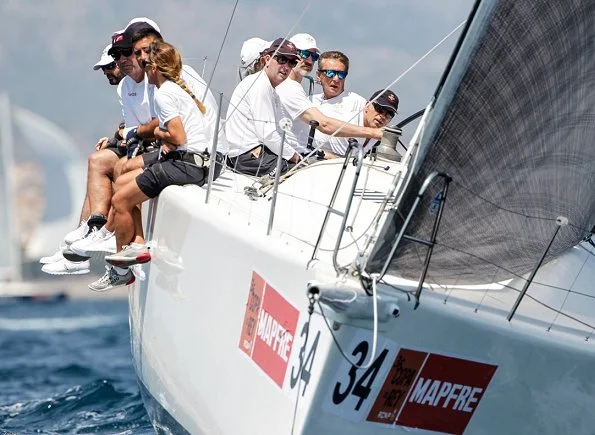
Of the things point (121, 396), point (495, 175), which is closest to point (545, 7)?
point (495, 175)

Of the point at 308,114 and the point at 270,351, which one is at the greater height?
the point at 308,114

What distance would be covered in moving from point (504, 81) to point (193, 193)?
1992 millimetres

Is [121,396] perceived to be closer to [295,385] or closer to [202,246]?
[202,246]

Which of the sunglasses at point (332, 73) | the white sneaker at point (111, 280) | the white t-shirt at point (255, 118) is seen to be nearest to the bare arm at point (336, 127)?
the white t-shirt at point (255, 118)

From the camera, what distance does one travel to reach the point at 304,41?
7.23 meters

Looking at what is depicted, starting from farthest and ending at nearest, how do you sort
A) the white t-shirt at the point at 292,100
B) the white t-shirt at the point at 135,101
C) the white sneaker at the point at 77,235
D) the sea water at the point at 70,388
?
the sea water at the point at 70,388, the white sneaker at the point at 77,235, the white t-shirt at the point at 135,101, the white t-shirt at the point at 292,100

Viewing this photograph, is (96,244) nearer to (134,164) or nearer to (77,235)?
(77,235)

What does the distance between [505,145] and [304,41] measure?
97.4 inches

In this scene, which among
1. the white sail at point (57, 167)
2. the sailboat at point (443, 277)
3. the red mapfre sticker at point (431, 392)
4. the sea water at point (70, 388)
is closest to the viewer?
the sailboat at point (443, 277)

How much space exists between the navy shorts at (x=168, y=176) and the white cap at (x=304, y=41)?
44.5 inches

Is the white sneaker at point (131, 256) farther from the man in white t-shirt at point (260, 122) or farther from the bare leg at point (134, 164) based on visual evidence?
the man in white t-shirt at point (260, 122)

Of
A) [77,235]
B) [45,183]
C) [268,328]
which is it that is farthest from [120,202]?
[45,183]

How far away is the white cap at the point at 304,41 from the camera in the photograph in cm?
719

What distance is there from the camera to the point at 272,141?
265 inches
